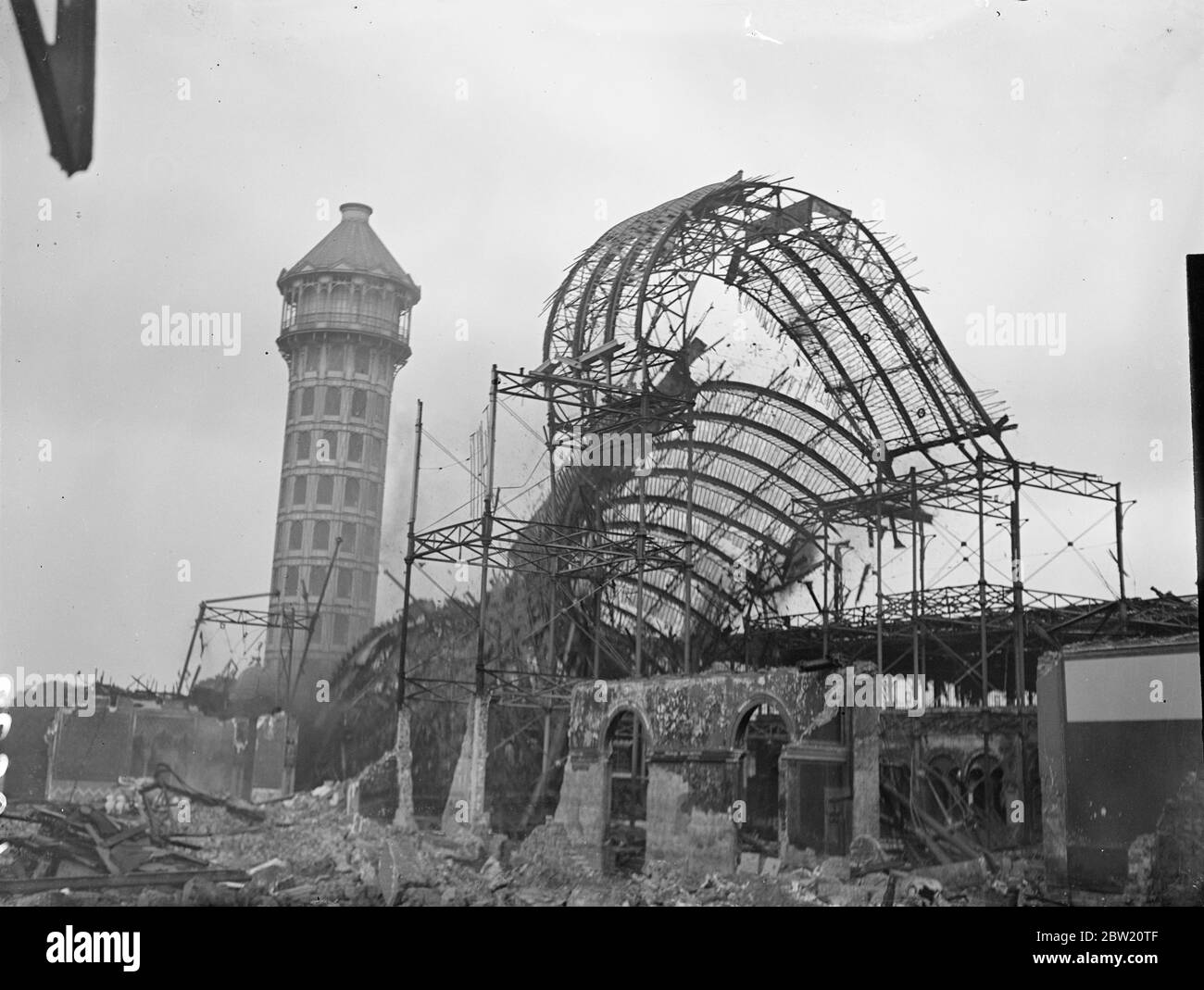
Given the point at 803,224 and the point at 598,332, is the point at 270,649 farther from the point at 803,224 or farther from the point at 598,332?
the point at 803,224

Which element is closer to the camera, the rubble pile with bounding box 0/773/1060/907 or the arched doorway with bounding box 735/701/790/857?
the rubble pile with bounding box 0/773/1060/907

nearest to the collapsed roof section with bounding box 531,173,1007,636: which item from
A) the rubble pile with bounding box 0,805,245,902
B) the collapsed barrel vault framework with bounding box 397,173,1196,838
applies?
the collapsed barrel vault framework with bounding box 397,173,1196,838

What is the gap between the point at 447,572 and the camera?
27.0 m

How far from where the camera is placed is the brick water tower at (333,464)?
28.0 meters

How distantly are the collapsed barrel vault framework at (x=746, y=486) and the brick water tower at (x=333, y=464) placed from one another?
13.6ft

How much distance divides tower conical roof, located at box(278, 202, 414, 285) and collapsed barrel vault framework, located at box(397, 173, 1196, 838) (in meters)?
2.93

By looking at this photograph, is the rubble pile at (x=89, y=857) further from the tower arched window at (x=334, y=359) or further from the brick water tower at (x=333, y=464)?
the tower arched window at (x=334, y=359)

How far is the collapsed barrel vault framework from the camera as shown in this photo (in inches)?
898

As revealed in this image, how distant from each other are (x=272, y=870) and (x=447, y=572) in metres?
10.0

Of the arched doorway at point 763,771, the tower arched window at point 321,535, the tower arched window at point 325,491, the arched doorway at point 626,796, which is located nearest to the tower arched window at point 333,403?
the tower arched window at point 325,491

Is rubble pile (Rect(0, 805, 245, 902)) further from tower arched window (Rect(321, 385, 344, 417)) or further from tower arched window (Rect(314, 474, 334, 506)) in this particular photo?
tower arched window (Rect(321, 385, 344, 417))

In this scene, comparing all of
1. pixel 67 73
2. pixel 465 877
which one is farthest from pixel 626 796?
pixel 67 73

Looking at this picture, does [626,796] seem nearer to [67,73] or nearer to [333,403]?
[333,403]
